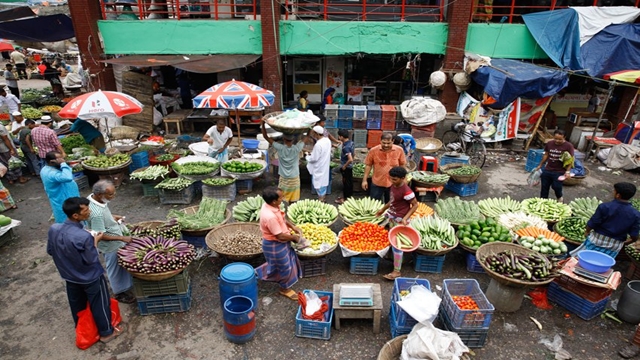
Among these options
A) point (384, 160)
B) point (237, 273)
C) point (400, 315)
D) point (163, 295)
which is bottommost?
point (163, 295)

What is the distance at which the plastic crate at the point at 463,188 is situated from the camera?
30.6 ft

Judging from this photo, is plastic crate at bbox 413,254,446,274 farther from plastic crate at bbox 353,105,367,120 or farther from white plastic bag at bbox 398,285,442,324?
plastic crate at bbox 353,105,367,120

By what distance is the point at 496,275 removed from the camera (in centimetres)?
511

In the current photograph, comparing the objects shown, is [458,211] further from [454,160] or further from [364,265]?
[454,160]

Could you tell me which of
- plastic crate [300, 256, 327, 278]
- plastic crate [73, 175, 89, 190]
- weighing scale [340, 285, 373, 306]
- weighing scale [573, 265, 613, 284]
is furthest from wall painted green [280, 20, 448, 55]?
weighing scale [340, 285, 373, 306]

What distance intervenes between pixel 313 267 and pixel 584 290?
154 inches

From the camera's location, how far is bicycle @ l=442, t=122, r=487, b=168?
11398 millimetres

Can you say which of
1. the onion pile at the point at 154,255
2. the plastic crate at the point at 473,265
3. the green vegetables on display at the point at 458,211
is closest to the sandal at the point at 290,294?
the onion pile at the point at 154,255

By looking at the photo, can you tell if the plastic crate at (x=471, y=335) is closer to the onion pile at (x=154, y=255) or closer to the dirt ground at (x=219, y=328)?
the dirt ground at (x=219, y=328)

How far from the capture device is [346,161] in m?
8.59

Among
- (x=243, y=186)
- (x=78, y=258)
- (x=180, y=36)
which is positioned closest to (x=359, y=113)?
(x=243, y=186)

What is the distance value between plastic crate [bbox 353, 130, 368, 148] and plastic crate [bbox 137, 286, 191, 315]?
851 centimetres

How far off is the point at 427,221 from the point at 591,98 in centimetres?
1175

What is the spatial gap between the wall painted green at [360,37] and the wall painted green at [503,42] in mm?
1048
